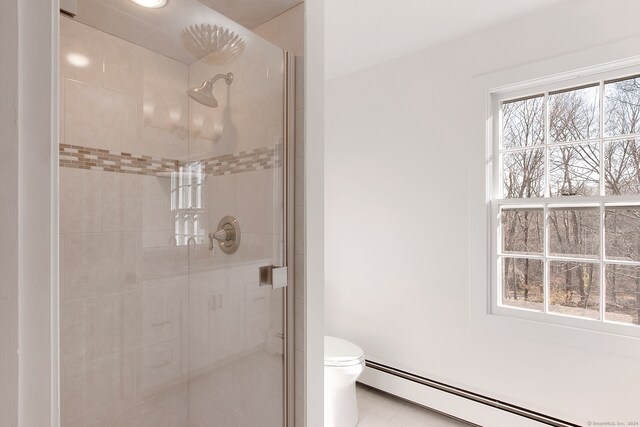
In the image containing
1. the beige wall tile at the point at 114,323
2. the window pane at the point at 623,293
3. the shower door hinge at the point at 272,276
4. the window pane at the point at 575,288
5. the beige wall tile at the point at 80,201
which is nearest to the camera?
the beige wall tile at the point at 80,201

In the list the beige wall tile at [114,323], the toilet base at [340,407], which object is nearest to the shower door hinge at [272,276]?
the beige wall tile at [114,323]

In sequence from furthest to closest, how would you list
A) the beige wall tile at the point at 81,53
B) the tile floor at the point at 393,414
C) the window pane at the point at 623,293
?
1. the tile floor at the point at 393,414
2. the window pane at the point at 623,293
3. the beige wall tile at the point at 81,53

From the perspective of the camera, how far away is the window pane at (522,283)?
1948 mm

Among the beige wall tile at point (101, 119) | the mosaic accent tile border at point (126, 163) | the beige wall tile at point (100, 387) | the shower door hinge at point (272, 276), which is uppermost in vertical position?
the beige wall tile at point (101, 119)

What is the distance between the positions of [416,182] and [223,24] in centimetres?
156

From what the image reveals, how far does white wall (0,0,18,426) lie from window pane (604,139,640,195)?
2.25 m

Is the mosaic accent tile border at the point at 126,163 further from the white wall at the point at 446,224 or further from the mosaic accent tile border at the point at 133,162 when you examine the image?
the white wall at the point at 446,224

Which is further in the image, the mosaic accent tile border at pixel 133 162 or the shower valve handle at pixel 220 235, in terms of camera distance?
the shower valve handle at pixel 220 235

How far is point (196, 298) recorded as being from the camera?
3.60ft

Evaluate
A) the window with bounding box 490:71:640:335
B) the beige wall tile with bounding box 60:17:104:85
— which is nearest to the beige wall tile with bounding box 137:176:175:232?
the beige wall tile with bounding box 60:17:104:85

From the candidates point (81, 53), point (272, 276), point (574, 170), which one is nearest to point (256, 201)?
point (272, 276)

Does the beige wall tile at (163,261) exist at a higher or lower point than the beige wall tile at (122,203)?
lower

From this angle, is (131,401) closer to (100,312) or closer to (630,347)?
(100,312)

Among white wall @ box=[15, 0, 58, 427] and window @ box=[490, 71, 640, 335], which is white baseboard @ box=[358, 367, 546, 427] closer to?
window @ box=[490, 71, 640, 335]
